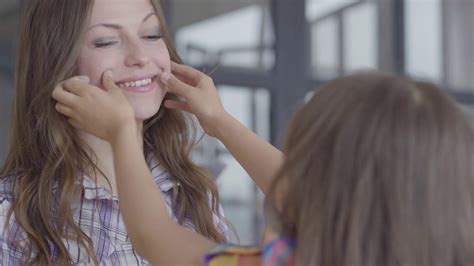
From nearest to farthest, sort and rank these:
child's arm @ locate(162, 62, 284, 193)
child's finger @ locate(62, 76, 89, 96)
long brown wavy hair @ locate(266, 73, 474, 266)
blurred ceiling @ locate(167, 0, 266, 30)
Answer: long brown wavy hair @ locate(266, 73, 474, 266) → child's finger @ locate(62, 76, 89, 96) → child's arm @ locate(162, 62, 284, 193) → blurred ceiling @ locate(167, 0, 266, 30)

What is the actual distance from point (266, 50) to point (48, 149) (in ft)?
8.63

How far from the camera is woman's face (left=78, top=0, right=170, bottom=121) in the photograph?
174 centimetres

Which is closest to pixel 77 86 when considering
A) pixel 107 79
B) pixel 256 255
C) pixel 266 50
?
pixel 107 79

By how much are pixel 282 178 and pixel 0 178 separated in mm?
710

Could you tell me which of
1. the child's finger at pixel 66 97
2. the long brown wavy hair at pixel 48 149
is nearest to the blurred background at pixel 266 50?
the long brown wavy hair at pixel 48 149

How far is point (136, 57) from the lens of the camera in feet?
5.71

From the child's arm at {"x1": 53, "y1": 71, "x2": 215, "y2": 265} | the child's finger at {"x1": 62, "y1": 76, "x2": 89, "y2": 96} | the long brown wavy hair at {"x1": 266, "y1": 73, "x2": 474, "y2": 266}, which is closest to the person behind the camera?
the long brown wavy hair at {"x1": 266, "y1": 73, "x2": 474, "y2": 266}

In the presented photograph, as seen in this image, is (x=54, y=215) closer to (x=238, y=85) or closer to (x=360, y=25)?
(x=238, y=85)

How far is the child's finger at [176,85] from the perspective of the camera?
5.59 feet

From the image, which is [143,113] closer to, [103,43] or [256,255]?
[103,43]

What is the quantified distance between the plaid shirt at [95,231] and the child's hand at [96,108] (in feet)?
0.87

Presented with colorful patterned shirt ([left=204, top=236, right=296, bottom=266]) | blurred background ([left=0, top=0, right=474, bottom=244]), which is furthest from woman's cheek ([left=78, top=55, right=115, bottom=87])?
blurred background ([left=0, top=0, right=474, bottom=244])

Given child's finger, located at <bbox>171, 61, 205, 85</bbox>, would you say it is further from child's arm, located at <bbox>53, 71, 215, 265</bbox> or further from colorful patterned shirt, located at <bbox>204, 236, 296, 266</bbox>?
colorful patterned shirt, located at <bbox>204, 236, 296, 266</bbox>

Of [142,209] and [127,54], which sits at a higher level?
[127,54]
